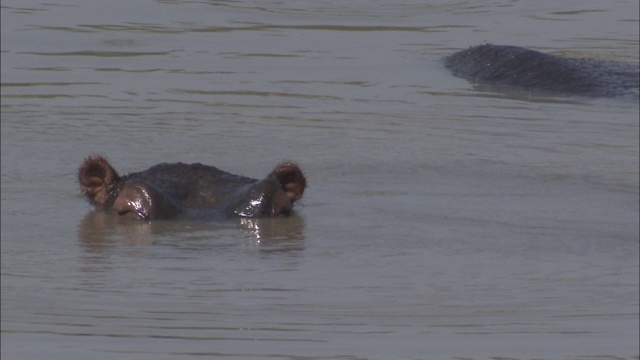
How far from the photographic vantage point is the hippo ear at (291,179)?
5406 mm

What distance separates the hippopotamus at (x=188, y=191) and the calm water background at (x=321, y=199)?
0.08 metres

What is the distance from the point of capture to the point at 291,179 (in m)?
5.50

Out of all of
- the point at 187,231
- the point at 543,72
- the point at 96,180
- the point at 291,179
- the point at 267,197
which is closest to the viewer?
the point at 187,231

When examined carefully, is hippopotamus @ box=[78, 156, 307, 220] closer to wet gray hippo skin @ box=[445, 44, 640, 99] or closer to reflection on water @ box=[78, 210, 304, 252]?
reflection on water @ box=[78, 210, 304, 252]

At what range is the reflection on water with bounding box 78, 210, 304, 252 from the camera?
5.15 metres

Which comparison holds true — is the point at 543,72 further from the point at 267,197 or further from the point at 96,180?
the point at 96,180

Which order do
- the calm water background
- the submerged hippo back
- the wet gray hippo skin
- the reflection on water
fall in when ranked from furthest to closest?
the wet gray hippo skin
the submerged hippo back
the reflection on water
the calm water background

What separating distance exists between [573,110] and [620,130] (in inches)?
28.1

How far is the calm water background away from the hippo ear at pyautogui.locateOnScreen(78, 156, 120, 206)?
111 millimetres

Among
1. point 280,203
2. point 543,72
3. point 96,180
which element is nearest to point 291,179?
point 280,203

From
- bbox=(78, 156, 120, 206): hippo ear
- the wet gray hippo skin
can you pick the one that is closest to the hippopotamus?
bbox=(78, 156, 120, 206): hippo ear

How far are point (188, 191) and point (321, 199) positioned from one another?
660 mm

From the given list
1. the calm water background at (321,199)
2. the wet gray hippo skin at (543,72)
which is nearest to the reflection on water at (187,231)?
the calm water background at (321,199)

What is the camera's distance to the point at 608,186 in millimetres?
5984
